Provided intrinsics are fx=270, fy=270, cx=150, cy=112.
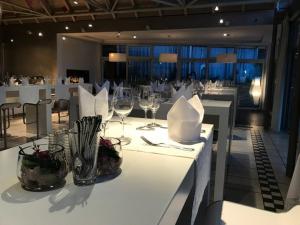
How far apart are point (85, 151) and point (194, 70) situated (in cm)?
1157

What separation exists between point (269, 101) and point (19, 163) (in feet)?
23.2

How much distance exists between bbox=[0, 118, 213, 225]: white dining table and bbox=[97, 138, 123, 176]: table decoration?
0.15ft

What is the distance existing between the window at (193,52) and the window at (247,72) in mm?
1611

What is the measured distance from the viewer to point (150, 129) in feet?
5.86

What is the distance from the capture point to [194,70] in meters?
12.1

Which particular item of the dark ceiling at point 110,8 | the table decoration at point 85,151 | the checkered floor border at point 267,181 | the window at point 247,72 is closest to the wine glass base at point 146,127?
the table decoration at point 85,151

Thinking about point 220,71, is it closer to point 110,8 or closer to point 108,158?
point 110,8

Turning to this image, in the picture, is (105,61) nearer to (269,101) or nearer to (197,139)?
(269,101)

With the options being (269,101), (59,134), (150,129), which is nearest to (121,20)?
(269,101)

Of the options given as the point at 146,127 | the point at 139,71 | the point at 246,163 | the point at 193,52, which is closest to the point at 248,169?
the point at 246,163

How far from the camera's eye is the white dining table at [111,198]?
0.68 meters

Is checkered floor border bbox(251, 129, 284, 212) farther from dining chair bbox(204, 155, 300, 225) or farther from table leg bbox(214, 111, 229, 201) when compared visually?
dining chair bbox(204, 155, 300, 225)

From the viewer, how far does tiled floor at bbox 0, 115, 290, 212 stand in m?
2.99

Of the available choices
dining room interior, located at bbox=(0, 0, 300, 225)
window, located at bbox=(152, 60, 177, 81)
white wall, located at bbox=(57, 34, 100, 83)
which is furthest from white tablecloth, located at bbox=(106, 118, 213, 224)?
window, located at bbox=(152, 60, 177, 81)
